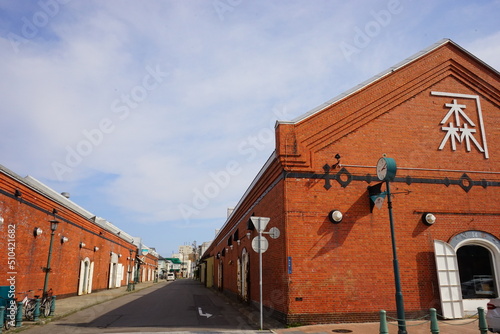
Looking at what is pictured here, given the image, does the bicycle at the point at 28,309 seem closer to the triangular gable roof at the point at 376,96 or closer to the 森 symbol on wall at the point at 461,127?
the triangular gable roof at the point at 376,96

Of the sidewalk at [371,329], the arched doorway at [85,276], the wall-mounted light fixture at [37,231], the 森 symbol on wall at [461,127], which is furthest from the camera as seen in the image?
the arched doorway at [85,276]

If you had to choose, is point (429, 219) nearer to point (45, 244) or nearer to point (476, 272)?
point (476, 272)

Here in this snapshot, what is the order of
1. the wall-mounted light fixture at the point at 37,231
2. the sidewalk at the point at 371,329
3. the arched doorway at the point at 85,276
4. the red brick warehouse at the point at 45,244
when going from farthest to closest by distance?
the arched doorway at the point at 85,276, the wall-mounted light fixture at the point at 37,231, the red brick warehouse at the point at 45,244, the sidewalk at the point at 371,329

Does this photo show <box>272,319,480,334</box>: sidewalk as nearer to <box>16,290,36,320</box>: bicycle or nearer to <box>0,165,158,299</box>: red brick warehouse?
<box>16,290,36,320</box>: bicycle

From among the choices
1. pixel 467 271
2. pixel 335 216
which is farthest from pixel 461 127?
pixel 335 216

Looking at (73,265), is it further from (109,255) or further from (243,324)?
(243,324)

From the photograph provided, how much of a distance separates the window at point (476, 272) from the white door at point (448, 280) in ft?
2.43

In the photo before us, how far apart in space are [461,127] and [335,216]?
23.7 feet

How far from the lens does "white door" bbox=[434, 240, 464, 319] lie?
12.8 m

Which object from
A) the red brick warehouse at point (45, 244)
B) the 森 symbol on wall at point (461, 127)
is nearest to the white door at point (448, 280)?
the 森 symbol on wall at point (461, 127)

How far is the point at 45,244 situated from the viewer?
20.1 m

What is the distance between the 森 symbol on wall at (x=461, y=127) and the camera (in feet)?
49.3

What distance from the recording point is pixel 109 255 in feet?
119

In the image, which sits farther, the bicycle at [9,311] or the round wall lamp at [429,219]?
the round wall lamp at [429,219]
